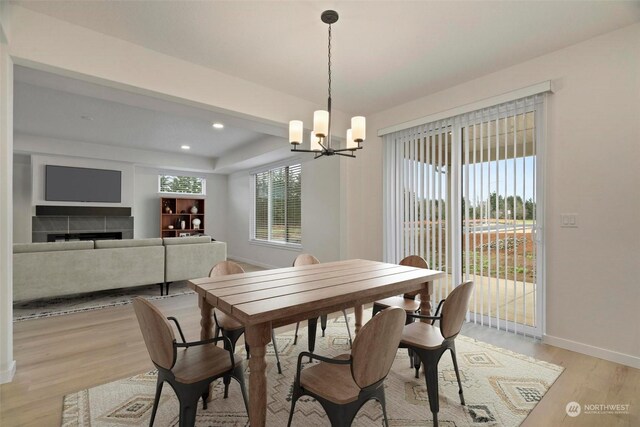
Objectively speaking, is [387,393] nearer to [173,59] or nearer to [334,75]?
[334,75]

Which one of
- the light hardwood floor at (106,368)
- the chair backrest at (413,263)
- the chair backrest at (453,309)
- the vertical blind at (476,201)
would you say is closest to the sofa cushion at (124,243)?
the light hardwood floor at (106,368)

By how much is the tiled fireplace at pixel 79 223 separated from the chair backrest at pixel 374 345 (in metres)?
7.49

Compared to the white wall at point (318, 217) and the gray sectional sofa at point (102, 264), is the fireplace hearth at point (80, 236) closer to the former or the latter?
the white wall at point (318, 217)

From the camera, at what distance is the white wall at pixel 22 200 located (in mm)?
6137

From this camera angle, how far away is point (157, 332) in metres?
1.40

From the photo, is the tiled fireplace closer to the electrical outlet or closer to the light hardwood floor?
the light hardwood floor

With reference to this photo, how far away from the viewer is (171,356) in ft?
Result: 4.65

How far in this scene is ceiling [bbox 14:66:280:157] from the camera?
305cm

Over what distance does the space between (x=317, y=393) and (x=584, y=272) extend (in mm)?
2676

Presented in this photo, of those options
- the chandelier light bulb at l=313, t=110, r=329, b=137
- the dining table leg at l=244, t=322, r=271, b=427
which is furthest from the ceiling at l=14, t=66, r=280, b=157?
the dining table leg at l=244, t=322, r=271, b=427

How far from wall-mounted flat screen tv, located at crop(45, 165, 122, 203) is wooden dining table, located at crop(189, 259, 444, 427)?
6308 millimetres

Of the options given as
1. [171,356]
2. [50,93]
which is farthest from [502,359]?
[50,93]

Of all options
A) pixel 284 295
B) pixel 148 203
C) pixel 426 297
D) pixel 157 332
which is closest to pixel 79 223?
pixel 148 203

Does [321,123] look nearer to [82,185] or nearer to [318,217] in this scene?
[318,217]
